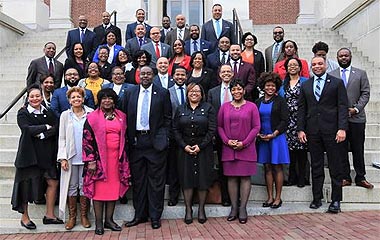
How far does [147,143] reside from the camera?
20.8ft

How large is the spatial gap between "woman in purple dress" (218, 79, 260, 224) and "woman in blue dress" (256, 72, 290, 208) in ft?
0.88

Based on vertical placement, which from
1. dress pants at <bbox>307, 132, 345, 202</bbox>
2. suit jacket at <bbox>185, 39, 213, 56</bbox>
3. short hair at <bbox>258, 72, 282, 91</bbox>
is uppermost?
suit jacket at <bbox>185, 39, 213, 56</bbox>

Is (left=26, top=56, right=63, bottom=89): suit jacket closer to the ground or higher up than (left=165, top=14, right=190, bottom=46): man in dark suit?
closer to the ground

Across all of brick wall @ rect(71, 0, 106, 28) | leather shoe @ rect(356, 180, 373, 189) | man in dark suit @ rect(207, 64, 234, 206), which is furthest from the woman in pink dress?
brick wall @ rect(71, 0, 106, 28)

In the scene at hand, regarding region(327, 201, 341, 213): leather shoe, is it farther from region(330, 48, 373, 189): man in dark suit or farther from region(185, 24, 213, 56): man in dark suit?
region(185, 24, 213, 56): man in dark suit

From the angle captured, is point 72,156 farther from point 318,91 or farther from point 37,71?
point 318,91

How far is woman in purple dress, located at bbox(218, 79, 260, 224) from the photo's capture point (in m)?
6.44

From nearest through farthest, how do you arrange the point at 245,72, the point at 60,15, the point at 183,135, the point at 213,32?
the point at 183,135, the point at 245,72, the point at 213,32, the point at 60,15

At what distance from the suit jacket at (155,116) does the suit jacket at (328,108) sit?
2.00 meters

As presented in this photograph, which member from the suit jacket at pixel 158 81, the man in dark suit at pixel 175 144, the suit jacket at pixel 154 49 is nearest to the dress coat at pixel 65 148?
the man in dark suit at pixel 175 144

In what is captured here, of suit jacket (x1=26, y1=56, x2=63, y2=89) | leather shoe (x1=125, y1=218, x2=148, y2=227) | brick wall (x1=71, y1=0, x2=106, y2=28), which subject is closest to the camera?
leather shoe (x1=125, y1=218, x2=148, y2=227)

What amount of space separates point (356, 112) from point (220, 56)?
2434mm

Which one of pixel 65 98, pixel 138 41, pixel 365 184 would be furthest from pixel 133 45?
pixel 365 184

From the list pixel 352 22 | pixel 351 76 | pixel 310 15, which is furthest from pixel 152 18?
pixel 351 76
